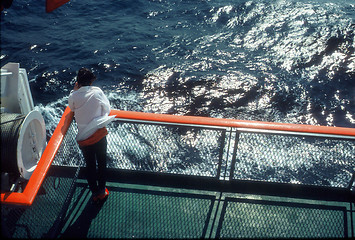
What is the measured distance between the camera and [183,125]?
4.35 metres

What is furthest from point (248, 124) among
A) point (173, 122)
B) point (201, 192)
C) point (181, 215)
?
point (181, 215)

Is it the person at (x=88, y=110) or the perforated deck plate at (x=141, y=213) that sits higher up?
the person at (x=88, y=110)

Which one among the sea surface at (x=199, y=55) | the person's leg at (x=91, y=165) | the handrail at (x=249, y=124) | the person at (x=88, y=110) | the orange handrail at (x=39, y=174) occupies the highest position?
the person at (x=88, y=110)

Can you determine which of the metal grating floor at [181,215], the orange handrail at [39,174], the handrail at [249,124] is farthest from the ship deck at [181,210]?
the handrail at [249,124]

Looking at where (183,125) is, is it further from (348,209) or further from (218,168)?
(348,209)

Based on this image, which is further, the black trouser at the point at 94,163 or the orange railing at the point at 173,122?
the black trouser at the point at 94,163

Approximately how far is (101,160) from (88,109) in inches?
31.1

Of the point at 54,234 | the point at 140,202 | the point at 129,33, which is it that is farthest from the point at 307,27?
the point at 54,234

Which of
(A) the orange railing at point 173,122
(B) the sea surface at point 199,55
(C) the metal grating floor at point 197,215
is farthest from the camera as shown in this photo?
(B) the sea surface at point 199,55

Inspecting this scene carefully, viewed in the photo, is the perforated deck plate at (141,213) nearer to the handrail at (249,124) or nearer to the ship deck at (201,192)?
the ship deck at (201,192)

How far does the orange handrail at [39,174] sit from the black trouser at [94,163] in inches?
14.1

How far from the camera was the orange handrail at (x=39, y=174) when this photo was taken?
3.46 metres

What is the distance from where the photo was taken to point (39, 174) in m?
3.70

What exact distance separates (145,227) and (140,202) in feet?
1.43
